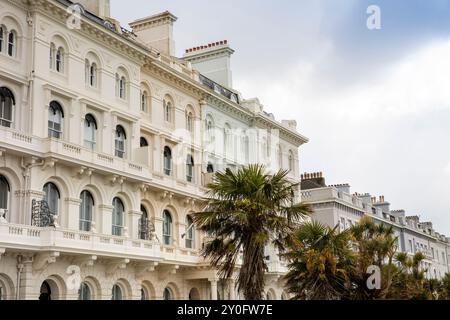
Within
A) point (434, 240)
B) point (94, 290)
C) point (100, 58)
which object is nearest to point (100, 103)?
point (100, 58)

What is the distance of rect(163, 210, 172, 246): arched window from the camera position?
38.9 metres

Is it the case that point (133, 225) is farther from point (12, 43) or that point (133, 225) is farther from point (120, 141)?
point (12, 43)

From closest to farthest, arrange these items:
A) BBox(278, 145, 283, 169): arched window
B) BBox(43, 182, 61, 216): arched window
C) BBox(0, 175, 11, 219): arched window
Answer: BBox(0, 175, 11, 219): arched window → BBox(43, 182, 61, 216): arched window → BBox(278, 145, 283, 169): arched window

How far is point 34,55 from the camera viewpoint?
97.6ft

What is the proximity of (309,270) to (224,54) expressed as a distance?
88.1ft

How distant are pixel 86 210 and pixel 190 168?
10.9m

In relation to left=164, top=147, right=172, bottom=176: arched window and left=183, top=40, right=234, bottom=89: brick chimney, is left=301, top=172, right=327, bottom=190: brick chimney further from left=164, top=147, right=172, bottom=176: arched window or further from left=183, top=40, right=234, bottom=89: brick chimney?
left=164, top=147, right=172, bottom=176: arched window

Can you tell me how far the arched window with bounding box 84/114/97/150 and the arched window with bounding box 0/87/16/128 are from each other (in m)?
4.48

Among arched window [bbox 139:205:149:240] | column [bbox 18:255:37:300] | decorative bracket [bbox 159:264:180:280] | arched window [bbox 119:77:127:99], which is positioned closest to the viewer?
column [bbox 18:255:37:300]

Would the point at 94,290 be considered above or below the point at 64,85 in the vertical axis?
below

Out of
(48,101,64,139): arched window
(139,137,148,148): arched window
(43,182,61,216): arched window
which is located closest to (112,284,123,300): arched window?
(43,182,61,216): arched window

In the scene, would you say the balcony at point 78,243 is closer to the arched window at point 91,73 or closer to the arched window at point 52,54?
the arched window at point 91,73

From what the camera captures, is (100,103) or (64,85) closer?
(64,85)

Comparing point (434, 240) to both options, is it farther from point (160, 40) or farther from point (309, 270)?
point (309, 270)
